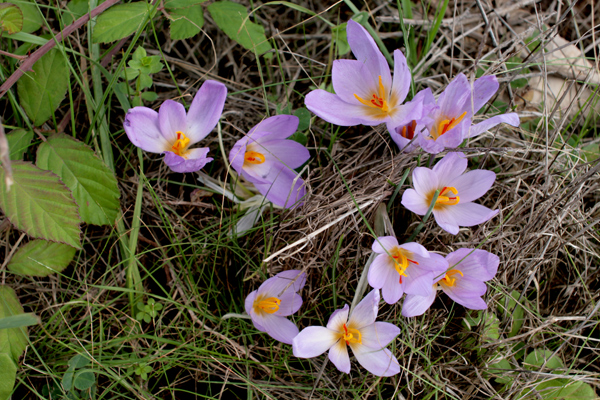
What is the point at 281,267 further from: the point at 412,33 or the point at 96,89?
the point at 412,33

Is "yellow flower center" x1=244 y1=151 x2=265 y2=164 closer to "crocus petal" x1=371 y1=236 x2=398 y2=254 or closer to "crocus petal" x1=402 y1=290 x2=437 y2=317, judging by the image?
"crocus petal" x1=371 y1=236 x2=398 y2=254

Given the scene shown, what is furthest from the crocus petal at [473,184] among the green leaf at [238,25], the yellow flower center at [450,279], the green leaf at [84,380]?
the green leaf at [84,380]

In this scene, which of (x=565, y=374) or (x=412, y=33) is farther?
(x=412, y=33)

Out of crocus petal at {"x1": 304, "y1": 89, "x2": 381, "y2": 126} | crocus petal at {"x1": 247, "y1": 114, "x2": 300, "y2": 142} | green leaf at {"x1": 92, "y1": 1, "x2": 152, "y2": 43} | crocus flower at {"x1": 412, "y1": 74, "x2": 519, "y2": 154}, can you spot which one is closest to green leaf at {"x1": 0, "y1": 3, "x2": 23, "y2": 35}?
green leaf at {"x1": 92, "y1": 1, "x2": 152, "y2": 43}

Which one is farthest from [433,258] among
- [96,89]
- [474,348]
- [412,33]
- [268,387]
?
[96,89]

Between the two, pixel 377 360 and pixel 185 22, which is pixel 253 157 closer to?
pixel 185 22

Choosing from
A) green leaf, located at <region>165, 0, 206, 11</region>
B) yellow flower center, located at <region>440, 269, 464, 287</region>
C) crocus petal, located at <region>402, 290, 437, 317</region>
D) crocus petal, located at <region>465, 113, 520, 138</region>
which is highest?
green leaf, located at <region>165, 0, 206, 11</region>

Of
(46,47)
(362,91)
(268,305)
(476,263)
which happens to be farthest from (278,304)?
(46,47)
